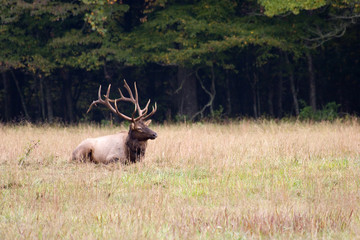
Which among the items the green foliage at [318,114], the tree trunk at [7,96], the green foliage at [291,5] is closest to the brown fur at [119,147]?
the green foliage at [291,5]

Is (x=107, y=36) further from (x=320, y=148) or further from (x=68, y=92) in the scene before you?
(x=320, y=148)

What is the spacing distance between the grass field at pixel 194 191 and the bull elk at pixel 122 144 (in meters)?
0.33

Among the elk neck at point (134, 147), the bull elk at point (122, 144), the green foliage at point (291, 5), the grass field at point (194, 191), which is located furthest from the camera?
the green foliage at point (291, 5)

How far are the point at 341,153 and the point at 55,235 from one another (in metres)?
6.81

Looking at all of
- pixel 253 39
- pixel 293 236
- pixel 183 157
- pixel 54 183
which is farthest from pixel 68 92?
pixel 293 236

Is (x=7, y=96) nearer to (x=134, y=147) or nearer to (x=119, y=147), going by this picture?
(x=119, y=147)

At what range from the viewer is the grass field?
5188 millimetres

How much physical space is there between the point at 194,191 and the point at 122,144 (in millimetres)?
3250

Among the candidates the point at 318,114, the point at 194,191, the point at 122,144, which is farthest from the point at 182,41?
the point at 194,191

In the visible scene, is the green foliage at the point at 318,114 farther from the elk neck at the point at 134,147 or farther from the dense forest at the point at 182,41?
the elk neck at the point at 134,147

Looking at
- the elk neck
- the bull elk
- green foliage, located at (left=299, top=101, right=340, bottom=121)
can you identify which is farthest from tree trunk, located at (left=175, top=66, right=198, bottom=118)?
the elk neck

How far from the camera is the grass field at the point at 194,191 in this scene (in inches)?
204

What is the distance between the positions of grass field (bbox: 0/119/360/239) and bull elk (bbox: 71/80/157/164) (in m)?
0.33

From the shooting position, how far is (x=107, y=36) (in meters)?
20.4
